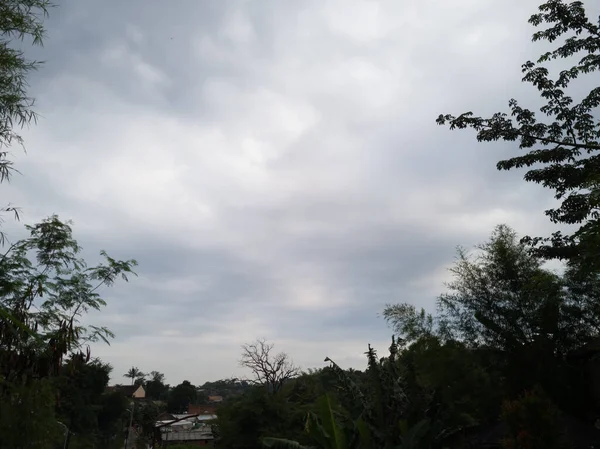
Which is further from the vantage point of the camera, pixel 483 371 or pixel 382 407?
pixel 483 371

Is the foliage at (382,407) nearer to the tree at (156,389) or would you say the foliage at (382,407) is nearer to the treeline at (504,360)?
the treeline at (504,360)

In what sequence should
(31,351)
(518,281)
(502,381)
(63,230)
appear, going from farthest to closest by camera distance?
(518,281) < (502,381) < (63,230) < (31,351)

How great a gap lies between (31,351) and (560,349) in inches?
844

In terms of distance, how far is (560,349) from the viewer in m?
22.0

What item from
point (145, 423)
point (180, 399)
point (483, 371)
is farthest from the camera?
point (180, 399)

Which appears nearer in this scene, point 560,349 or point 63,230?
point 63,230

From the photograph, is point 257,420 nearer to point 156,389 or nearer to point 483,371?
point 483,371

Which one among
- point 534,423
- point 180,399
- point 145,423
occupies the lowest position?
point 534,423

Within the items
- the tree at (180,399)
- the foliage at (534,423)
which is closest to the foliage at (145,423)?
the tree at (180,399)

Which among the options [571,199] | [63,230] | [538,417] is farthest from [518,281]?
[63,230]

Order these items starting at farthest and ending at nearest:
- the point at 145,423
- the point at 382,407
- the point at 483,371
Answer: the point at 145,423
the point at 483,371
the point at 382,407

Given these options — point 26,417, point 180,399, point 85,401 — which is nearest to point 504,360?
point 26,417

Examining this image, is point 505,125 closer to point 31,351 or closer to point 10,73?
point 10,73

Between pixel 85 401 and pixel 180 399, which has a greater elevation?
pixel 180 399
